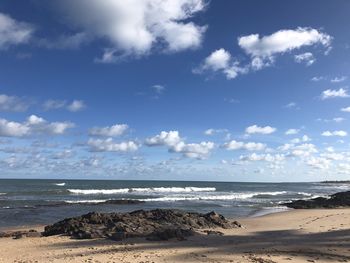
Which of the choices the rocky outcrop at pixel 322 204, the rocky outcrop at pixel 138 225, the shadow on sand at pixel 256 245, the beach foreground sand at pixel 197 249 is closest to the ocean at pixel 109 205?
the rocky outcrop at pixel 322 204

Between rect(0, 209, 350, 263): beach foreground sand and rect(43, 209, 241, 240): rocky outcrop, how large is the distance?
23.6 inches

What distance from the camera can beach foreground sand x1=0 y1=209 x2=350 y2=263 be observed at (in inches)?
468

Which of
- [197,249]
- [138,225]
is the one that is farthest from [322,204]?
[197,249]

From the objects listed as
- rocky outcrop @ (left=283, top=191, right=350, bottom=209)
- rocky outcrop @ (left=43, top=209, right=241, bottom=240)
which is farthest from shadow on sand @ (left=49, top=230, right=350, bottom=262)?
rocky outcrop @ (left=283, top=191, right=350, bottom=209)

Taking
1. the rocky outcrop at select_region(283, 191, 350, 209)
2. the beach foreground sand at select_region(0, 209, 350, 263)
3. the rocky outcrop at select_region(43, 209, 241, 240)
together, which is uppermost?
the rocky outcrop at select_region(283, 191, 350, 209)

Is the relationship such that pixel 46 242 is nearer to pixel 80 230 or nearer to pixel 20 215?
pixel 80 230

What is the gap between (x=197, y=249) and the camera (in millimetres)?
13273

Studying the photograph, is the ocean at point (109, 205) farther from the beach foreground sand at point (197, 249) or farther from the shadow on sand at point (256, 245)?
the shadow on sand at point (256, 245)

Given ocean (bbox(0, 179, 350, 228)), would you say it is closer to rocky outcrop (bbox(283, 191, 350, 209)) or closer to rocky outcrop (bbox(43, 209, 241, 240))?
rocky outcrop (bbox(283, 191, 350, 209))

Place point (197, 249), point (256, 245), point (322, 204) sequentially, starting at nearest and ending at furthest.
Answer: point (197, 249), point (256, 245), point (322, 204)

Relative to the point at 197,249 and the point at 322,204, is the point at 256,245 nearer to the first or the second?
the point at 197,249

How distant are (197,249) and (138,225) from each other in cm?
477

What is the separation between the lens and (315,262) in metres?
11.2

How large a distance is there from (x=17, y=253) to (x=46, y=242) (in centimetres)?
216
